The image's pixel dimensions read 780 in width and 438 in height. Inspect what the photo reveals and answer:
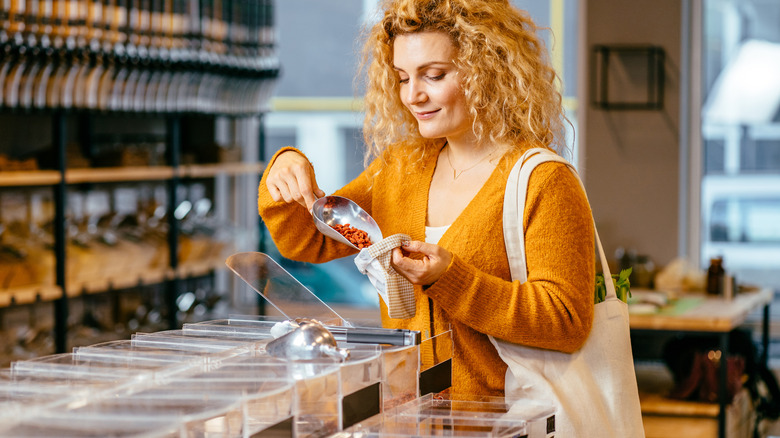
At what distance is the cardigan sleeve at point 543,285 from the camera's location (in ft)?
4.77

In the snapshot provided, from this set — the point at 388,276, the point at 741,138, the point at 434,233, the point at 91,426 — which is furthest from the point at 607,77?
the point at 91,426

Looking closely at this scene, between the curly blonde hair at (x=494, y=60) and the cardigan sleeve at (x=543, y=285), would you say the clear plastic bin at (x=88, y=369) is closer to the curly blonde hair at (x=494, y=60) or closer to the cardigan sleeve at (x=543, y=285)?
the cardigan sleeve at (x=543, y=285)

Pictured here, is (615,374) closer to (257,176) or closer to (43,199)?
(43,199)

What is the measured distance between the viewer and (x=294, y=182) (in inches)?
66.0

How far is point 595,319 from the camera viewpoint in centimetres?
156

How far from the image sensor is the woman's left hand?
55.6 inches

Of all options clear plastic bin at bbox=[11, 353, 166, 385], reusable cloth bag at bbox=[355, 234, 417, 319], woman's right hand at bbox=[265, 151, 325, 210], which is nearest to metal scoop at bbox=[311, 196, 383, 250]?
woman's right hand at bbox=[265, 151, 325, 210]

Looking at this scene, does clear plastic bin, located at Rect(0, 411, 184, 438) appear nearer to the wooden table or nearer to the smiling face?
the smiling face

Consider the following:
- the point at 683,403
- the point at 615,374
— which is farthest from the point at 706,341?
the point at 615,374

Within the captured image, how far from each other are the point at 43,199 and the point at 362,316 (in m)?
2.09

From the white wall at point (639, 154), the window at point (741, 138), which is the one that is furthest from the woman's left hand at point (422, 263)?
the window at point (741, 138)

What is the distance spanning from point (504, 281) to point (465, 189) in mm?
254

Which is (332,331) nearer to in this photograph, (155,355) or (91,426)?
(155,355)

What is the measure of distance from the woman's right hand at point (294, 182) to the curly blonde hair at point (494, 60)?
27cm
